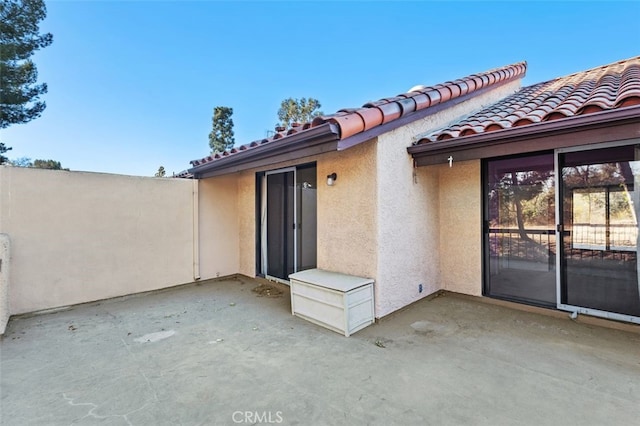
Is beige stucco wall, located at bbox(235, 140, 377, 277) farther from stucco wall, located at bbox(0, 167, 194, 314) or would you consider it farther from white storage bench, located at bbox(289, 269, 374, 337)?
stucco wall, located at bbox(0, 167, 194, 314)

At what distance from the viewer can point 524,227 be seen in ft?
21.8

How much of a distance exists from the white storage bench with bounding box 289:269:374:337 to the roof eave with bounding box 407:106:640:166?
3128mm

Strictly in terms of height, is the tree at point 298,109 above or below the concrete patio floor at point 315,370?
above

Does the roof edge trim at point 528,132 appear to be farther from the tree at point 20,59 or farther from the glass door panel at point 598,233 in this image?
the tree at point 20,59

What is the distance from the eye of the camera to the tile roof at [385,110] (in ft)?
16.2

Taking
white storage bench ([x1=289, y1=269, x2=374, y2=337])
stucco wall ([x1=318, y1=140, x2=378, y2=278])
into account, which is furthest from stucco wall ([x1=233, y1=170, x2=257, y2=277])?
white storage bench ([x1=289, y1=269, x2=374, y2=337])

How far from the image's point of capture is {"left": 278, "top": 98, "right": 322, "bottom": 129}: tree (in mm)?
31156

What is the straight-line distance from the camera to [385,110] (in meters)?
5.43

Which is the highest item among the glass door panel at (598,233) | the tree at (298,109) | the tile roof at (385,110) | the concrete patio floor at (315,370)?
the tree at (298,109)

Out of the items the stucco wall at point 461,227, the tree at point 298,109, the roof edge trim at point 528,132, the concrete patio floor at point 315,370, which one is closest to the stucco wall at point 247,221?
the concrete patio floor at point 315,370

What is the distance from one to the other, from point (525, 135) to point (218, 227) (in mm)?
9014

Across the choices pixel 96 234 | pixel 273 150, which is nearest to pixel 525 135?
pixel 273 150

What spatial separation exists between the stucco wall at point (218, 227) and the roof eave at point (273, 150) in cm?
77

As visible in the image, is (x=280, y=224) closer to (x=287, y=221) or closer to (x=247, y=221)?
(x=287, y=221)
